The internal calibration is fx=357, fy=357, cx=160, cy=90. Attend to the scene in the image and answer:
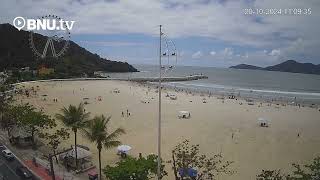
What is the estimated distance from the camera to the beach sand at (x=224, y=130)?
2692 cm

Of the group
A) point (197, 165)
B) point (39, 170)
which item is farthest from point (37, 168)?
point (197, 165)

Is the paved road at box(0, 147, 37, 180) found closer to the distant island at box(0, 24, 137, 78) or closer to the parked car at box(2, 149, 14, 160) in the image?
the parked car at box(2, 149, 14, 160)

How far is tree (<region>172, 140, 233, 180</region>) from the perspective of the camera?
19359 millimetres

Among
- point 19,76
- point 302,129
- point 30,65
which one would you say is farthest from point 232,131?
point 30,65

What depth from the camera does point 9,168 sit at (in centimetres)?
2212

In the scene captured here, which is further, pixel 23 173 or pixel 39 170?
pixel 39 170

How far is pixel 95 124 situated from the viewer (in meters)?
19.8

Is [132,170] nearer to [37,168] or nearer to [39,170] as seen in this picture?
[39,170]

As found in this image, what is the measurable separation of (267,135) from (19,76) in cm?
6965

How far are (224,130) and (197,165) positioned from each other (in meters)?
15.0

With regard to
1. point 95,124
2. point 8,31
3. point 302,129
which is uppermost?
point 8,31

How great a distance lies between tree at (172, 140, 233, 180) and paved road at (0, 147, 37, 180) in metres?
8.54

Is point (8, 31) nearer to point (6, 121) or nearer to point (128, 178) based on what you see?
point (6, 121)

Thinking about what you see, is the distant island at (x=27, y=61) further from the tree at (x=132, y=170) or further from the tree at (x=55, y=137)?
the tree at (x=132, y=170)
